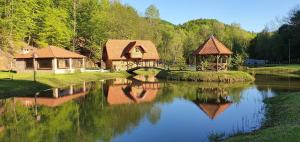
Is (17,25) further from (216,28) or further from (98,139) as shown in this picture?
(216,28)

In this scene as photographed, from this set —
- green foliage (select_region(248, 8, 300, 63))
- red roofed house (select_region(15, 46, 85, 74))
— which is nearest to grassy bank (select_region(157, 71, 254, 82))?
red roofed house (select_region(15, 46, 85, 74))

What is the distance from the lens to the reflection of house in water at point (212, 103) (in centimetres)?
2428

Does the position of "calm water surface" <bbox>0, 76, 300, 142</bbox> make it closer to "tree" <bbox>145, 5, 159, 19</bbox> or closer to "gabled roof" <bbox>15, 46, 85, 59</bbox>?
"gabled roof" <bbox>15, 46, 85, 59</bbox>

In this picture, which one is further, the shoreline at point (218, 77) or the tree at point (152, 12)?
the tree at point (152, 12)

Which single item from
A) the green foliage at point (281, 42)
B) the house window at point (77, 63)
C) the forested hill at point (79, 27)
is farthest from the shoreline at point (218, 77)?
the green foliage at point (281, 42)

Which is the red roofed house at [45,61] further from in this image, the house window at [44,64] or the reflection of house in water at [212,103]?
the reflection of house in water at [212,103]

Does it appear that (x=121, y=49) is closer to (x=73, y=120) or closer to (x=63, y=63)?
(x=63, y=63)

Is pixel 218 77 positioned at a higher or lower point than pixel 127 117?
higher

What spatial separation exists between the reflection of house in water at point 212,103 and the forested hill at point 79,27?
28982 millimetres

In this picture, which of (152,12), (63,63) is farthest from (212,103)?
(152,12)

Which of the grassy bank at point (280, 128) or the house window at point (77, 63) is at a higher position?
the house window at point (77, 63)

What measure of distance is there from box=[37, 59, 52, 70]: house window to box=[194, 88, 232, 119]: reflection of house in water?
28897 millimetres

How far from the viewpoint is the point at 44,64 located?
54.9 metres

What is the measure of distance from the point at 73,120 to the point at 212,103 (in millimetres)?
12380
